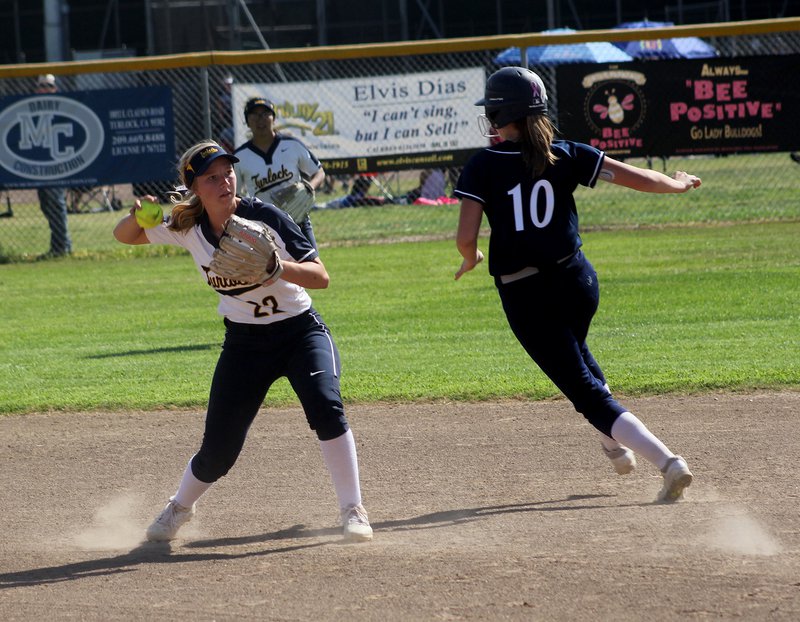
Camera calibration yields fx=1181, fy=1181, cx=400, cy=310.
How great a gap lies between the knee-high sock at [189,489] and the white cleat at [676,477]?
6.39ft

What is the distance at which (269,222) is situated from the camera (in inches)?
186

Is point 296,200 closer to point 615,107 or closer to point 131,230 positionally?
point 131,230

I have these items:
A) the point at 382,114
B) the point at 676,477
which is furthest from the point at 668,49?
the point at 676,477

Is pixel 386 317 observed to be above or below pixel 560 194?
below

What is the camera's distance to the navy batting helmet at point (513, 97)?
486cm

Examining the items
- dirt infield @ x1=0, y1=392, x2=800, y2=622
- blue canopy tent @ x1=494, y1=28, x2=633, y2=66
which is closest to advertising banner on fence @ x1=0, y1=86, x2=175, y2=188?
blue canopy tent @ x1=494, y1=28, x2=633, y2=66

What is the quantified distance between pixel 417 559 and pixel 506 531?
19.4 inches

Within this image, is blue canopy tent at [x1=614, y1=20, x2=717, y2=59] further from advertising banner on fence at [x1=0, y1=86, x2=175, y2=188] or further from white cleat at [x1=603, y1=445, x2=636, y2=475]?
white cleat at [x1=603, y1=445, x2=636, y2=475]

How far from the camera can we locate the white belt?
4945 mm

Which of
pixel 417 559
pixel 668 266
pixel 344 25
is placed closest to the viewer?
pixel 417 559

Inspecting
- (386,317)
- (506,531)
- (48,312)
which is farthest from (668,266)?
(506,531)

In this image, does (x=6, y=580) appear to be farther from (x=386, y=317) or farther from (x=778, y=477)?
(x=386, y=317)

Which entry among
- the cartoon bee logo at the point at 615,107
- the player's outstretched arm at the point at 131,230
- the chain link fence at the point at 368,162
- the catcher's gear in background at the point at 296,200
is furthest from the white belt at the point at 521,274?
the cartoon bee logo at the point at 615,107

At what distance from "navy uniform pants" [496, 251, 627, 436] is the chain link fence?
382 inches
